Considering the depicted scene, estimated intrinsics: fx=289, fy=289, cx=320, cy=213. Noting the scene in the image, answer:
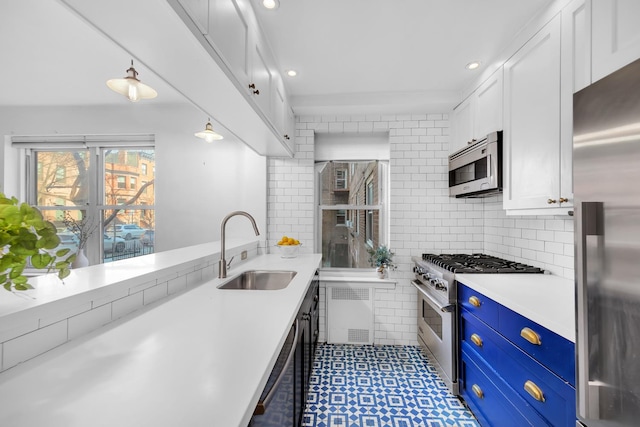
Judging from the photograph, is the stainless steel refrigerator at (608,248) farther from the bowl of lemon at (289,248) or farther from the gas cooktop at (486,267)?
the bowl of lemon at (289,248)

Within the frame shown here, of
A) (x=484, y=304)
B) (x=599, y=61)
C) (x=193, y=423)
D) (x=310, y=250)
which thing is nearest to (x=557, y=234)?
(x=484, y=304)

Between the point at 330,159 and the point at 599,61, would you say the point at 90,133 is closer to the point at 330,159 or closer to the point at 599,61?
the point at 330,159

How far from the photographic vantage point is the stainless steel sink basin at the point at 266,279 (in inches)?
84.0

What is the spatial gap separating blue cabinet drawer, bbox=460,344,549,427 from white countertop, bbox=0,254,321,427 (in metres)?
1.25

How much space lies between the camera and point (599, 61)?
3.46ft

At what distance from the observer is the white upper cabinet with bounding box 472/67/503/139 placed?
212cm

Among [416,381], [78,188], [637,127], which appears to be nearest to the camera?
[637,127]

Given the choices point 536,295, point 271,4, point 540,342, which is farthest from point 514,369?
point 271,4

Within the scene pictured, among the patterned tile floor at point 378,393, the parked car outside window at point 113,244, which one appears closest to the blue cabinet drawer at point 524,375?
the patterned tile floor at point 378,393

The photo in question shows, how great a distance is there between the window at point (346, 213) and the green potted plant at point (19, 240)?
2805 millimetres

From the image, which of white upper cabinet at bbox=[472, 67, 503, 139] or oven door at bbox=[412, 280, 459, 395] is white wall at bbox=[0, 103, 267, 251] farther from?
white upper cabinet at bbox=[472, 67, 503, 139]

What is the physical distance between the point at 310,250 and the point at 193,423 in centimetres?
260

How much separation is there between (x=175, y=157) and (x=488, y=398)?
3612 millimetres

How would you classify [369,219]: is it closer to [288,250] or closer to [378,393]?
[288,250]
